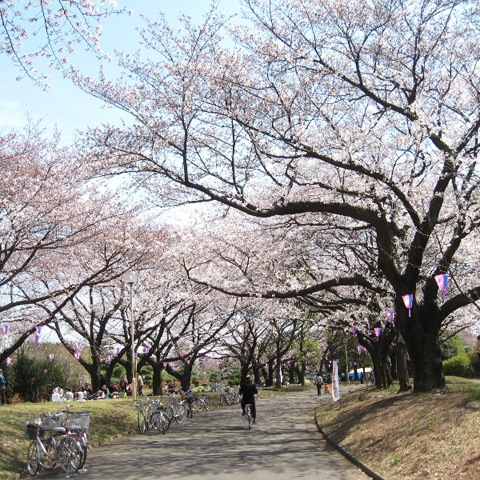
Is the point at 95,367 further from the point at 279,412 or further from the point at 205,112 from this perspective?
the point at 205,112

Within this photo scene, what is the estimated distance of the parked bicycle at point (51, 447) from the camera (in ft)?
27.2

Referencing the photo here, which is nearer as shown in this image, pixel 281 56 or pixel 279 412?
pixel 281 56

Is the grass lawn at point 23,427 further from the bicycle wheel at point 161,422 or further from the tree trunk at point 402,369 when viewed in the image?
the tree trunk at point 402,369

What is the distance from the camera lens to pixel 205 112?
10375 mm

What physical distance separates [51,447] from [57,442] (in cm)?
19

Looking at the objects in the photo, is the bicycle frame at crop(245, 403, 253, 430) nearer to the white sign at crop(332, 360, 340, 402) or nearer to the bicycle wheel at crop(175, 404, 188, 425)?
the white sign at crop(332, 360, 340, 402)

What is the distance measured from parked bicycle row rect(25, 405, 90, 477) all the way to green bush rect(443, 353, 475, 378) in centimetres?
2630

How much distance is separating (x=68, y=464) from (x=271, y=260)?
33.9 ft

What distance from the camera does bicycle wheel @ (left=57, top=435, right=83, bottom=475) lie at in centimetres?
827

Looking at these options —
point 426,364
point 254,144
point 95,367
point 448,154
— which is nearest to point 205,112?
point 254,144

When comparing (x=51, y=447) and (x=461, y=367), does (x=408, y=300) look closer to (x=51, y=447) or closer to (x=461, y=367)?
(x=51, y=447)

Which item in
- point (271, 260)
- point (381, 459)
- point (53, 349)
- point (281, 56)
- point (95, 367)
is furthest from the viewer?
point (53, 349)

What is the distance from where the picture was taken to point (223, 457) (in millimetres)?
9727

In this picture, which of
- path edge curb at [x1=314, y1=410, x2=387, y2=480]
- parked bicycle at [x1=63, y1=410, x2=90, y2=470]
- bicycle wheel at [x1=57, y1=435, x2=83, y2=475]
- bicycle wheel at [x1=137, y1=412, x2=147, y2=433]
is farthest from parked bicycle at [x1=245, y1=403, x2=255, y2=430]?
bicycle wheel at [x1=57, y1=435, x2=83, y2=475]
